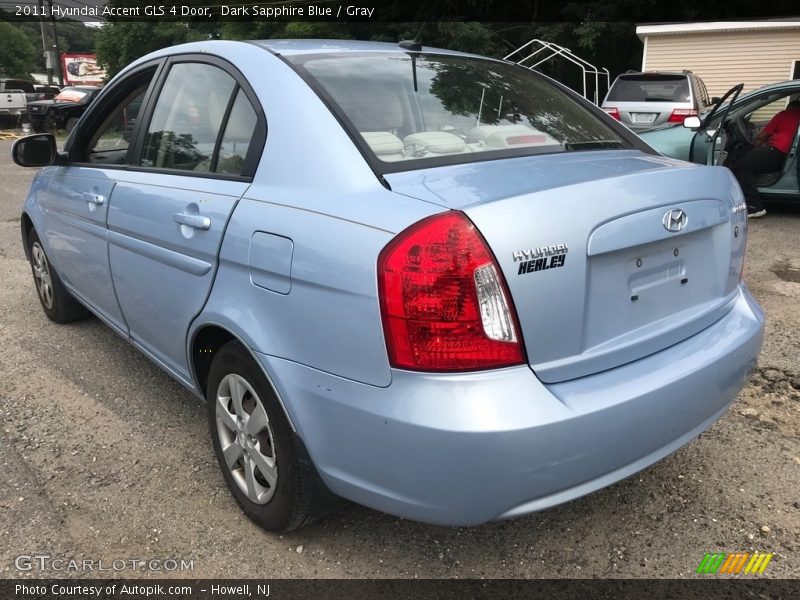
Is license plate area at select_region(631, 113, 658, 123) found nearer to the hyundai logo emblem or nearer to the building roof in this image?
the building roof

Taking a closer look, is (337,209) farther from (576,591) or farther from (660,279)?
(576,591)

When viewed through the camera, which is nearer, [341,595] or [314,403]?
[314,403]

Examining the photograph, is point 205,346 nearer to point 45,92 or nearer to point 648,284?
point 648,284

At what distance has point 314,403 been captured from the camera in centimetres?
191

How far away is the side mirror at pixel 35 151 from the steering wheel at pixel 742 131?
6581 mm

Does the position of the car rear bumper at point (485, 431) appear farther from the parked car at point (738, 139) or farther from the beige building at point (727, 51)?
the beige building at point (727, 51)

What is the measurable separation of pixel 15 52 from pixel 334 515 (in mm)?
98891

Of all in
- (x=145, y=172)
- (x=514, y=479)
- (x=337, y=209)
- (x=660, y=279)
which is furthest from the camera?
(x=145, y=172)

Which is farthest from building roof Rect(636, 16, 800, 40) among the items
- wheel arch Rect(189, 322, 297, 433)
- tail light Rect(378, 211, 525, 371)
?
tail light Rect(378, 211, 525, 371)

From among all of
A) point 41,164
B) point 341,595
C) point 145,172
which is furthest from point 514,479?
point 41,164

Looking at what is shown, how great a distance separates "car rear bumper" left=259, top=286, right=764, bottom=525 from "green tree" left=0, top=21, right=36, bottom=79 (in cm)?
8990

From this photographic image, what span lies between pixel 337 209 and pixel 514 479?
86 centimetres

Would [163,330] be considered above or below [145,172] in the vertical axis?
below
